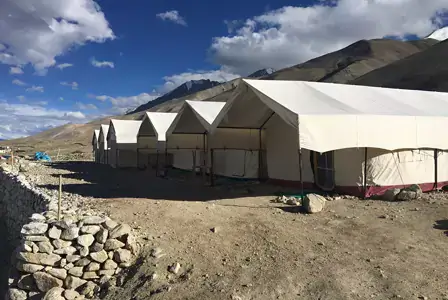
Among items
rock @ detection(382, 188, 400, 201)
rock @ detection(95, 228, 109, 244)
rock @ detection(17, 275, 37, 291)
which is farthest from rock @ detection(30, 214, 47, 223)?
rock @ detection(382, 188, 400, 201)

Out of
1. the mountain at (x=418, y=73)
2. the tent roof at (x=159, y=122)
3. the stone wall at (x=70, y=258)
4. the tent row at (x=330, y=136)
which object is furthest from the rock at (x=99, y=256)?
the mountain at (x=418, y=73)

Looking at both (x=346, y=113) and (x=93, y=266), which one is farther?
(x=346, y=113)

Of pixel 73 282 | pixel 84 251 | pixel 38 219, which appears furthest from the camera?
pixel 38 219

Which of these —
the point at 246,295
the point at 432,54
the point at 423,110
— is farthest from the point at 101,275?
the point at 432,54

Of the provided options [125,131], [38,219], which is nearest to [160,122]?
[125,131]

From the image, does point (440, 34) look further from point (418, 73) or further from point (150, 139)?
point (150, 139)

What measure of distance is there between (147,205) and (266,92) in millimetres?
4400

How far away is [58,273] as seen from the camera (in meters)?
6.87

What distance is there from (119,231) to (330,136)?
5326mm

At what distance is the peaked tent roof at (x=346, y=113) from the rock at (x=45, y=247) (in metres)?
5.63

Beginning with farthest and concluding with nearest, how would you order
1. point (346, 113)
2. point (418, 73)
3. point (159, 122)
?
point (418, 73) < point (159, 122) < point (346, 113)

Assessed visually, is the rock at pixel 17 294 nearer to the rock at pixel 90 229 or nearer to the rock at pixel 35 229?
the rock at pixel 35 229

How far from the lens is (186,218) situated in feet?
27.8

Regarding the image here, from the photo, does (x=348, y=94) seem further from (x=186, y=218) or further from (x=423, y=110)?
(x=186, y=218)
